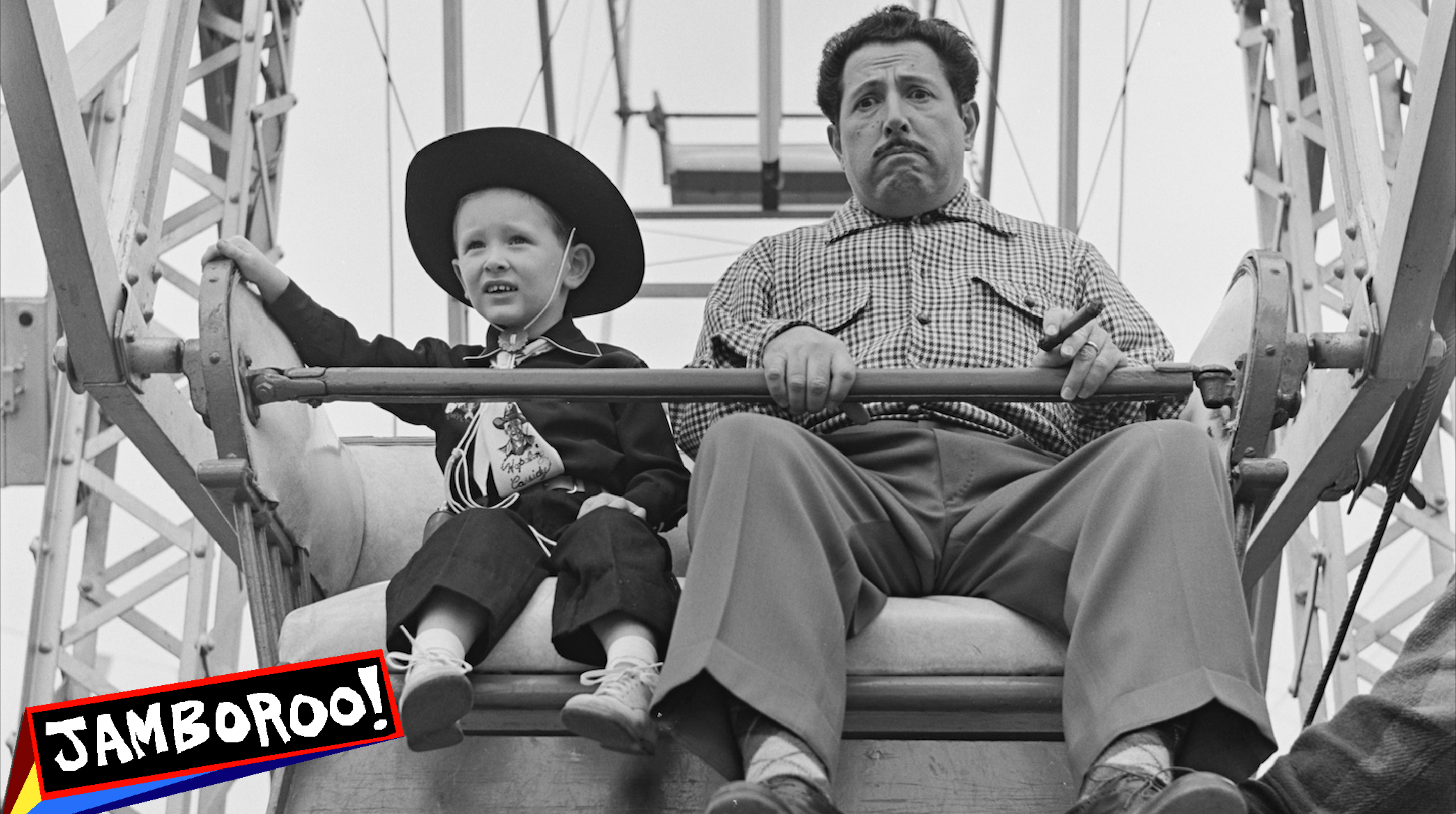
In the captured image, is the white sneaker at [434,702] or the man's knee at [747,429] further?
the man's knee at [747,429]

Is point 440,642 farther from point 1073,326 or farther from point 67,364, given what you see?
point 1073,326

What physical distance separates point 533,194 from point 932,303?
72 cm

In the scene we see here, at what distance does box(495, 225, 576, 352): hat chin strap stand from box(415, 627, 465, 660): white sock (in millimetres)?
757

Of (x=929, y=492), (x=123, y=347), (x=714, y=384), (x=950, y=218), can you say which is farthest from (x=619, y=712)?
(x=950, y=218)

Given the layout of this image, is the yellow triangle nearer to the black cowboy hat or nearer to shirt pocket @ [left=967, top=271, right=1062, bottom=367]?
the black cowboy hat

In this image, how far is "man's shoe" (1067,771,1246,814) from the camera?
5.88ft

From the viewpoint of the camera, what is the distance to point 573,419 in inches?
111

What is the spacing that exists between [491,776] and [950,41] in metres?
1.61

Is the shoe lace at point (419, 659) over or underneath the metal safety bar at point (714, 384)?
underneath

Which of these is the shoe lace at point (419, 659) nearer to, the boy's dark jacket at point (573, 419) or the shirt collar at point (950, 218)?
the boy's dark jacket at point (573, 419)

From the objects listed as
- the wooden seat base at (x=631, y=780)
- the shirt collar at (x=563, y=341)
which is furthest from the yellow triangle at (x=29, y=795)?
the shirt collar at (x=563, y=341)

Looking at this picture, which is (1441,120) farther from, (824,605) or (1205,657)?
(824,605)

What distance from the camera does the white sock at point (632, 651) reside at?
224 cm

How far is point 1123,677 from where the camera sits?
6.81 ft
